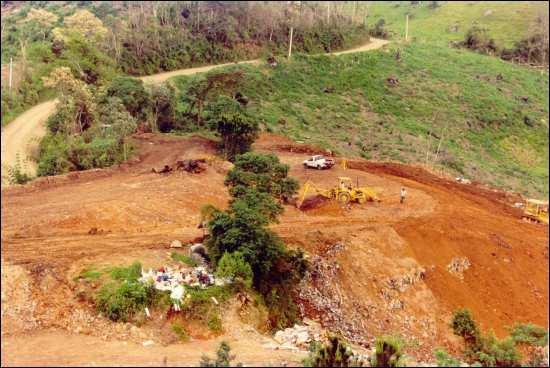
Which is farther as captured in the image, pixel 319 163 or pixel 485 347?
pixel 319 163

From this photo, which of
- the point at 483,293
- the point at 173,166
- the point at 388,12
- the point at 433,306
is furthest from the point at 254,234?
the point at 388,12

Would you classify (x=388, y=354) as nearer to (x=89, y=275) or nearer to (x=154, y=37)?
(x=89, y=275)

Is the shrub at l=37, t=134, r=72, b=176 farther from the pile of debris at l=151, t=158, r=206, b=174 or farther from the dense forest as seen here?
the dense forest

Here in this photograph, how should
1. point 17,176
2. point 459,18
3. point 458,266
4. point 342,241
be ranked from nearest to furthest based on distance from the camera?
point 342,241, point 458,266, point 17,176, point 459,18

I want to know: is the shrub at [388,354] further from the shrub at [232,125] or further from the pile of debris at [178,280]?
the shrub at [232,125]

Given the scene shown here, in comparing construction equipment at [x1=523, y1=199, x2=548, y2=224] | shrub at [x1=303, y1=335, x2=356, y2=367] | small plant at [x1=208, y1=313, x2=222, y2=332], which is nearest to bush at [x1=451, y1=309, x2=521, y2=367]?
shrub at [x1=303, y1=335, x2=356, y2=367]

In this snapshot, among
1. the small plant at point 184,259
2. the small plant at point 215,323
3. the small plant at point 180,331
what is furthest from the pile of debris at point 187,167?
the small plant at point 180,331

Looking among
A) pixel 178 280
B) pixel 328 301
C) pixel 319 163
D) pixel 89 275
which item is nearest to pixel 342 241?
pixel 328 301
